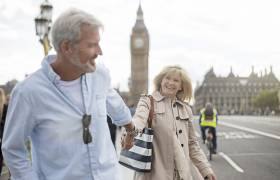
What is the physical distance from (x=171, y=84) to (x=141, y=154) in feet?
2.19

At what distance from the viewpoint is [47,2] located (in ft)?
36.0

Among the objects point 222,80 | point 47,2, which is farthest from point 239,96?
point 47,2

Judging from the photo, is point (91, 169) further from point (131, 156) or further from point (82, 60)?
point (131, 156)

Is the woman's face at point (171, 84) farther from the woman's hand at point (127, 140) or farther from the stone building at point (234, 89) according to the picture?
the stone building at point (234, 89)

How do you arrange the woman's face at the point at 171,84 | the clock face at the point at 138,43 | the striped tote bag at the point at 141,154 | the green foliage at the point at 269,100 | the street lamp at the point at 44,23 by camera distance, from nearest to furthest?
1. the striped tote bag at the point at 141,154
2. the woman's face at the point at 171,84
3. the street lamp at the point at 44,23
4. the clock face at the point at 138,43
5. the green foliage at the point at 269,100

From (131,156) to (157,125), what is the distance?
33 cm

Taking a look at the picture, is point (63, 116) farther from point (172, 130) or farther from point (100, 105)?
point (172, 130)

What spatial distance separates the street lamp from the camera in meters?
10.7

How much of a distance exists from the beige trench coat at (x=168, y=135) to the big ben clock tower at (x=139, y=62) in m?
79.0

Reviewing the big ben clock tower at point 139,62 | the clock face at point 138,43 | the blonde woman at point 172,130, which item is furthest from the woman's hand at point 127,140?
the clock face at point 138,43

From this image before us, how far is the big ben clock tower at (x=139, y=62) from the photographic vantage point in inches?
3322

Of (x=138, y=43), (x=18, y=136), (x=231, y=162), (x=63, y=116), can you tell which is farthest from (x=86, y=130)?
(x=138, y=43)

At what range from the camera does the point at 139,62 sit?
85688mm

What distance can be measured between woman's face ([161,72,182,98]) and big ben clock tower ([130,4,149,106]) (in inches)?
3109
